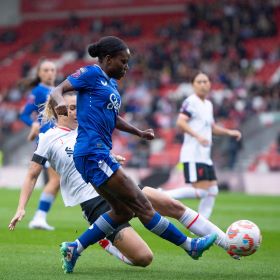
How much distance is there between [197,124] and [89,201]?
14.5 ft

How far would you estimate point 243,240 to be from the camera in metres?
7.28

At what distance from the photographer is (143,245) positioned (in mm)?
7336

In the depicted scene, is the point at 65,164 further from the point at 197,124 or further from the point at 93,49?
the point at 197,124

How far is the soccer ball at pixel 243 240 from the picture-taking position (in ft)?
23.9

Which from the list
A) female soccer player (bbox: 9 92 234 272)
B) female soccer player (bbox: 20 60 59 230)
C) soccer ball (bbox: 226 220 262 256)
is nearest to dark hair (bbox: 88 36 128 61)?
female soccer player (bbox: 9 92 234 272)

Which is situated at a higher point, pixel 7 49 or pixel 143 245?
pixel 7 49

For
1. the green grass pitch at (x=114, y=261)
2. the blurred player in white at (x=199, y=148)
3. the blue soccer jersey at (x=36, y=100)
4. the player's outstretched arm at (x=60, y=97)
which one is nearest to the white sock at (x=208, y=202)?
the blurred player in white at (x=199, y=148)

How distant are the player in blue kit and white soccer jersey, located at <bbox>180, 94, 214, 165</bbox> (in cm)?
483

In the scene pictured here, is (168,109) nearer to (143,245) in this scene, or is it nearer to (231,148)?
(231,148)

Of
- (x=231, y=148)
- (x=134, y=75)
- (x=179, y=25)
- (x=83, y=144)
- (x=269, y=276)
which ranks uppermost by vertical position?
(x=179, y=25)

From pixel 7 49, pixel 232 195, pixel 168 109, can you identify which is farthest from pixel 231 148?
pixel 7 49

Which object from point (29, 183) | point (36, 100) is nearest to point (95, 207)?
point (29, 183)

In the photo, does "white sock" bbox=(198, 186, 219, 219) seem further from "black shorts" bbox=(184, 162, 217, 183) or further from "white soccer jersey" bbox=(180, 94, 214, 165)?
"white soccer jersey" bbox=(180, 94, 214, 165)

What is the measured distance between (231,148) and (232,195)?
7.53ft
